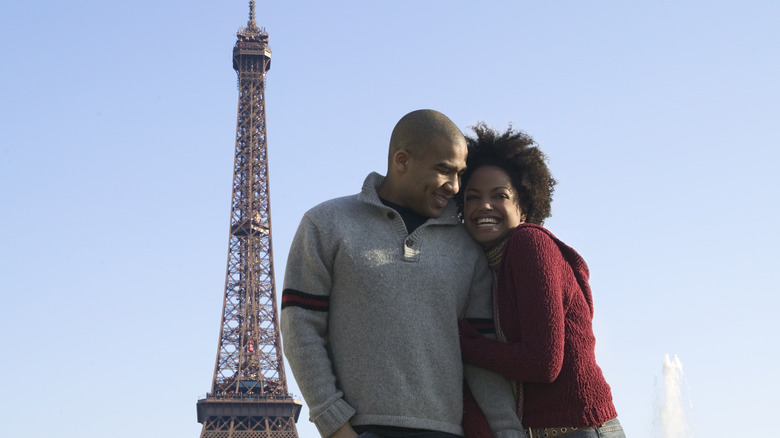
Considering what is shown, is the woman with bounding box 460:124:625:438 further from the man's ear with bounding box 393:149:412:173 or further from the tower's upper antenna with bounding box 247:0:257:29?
the tower's upper antenna with bounding box 247:0:257:29

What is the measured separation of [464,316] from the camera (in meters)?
5.25

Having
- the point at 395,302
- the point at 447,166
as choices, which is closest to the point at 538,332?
the point at 395,302

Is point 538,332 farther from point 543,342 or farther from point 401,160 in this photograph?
point 401,160

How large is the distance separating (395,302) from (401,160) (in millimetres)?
734

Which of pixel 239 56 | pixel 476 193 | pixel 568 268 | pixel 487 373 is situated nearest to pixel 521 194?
pixel 476 193

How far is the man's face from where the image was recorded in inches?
201

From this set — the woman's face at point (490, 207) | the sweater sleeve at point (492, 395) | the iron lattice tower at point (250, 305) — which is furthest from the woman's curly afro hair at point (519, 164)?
the iron lattice tower at point (250, 305)

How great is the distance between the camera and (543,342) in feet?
15.7

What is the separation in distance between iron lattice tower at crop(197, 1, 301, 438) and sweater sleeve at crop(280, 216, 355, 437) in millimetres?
53854

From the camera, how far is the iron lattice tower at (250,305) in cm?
5794

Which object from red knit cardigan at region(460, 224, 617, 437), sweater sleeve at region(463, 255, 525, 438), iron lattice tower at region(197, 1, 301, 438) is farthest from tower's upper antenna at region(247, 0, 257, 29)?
red knit cardigan at region(460, 224, 617, 437)

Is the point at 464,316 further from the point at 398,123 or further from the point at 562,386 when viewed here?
the point at 398,123

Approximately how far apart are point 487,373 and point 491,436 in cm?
31

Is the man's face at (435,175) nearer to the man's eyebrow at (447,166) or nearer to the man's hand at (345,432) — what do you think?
the man's eyebrow at (447,166)
